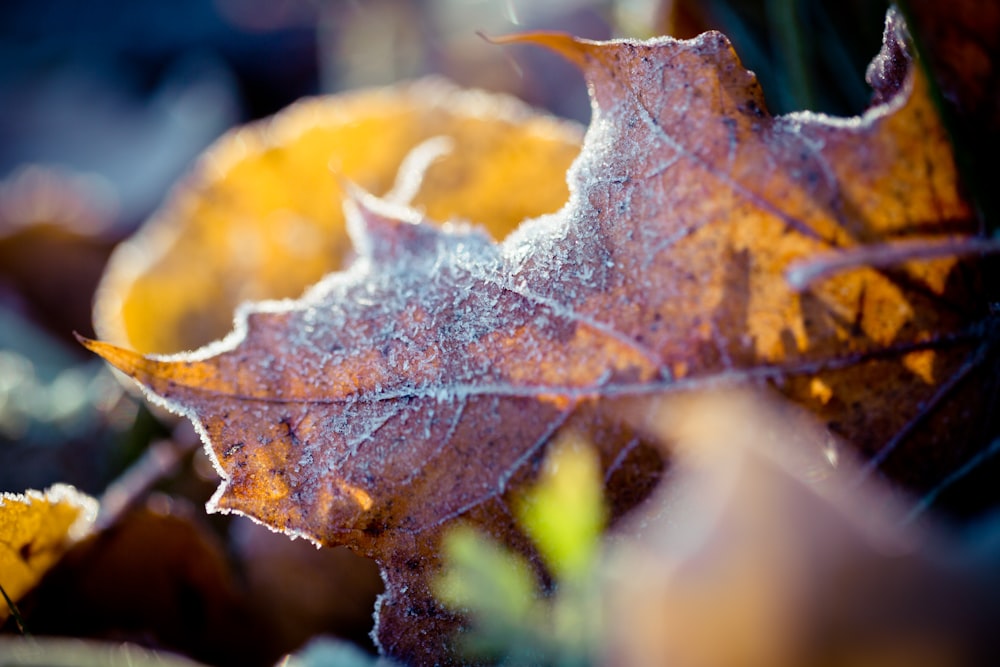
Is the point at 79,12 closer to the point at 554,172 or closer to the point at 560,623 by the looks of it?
the point at 554,172

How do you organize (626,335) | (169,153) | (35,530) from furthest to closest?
(169,153), (35,530), (626,335)

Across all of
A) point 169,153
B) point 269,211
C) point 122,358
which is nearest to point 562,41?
point 122,358

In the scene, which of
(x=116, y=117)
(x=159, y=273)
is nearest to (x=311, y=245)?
(x=159, y=273)

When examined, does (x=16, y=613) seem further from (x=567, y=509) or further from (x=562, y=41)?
(x=562, y=41)

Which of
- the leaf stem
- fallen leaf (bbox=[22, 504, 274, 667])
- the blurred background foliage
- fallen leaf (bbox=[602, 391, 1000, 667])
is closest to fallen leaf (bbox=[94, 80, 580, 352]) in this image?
the blurred background foliage

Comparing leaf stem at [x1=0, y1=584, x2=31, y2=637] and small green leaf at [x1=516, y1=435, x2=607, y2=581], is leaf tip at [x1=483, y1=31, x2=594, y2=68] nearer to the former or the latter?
small green leaf at [x1=516, y1=435, x2=607, y2=581]

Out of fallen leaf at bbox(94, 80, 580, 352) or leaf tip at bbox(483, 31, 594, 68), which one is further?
fallen leaf at bbox(94, 80, 580, 352)

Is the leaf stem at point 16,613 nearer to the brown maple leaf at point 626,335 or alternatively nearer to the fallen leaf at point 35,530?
the fallen leaf at point 35,530
